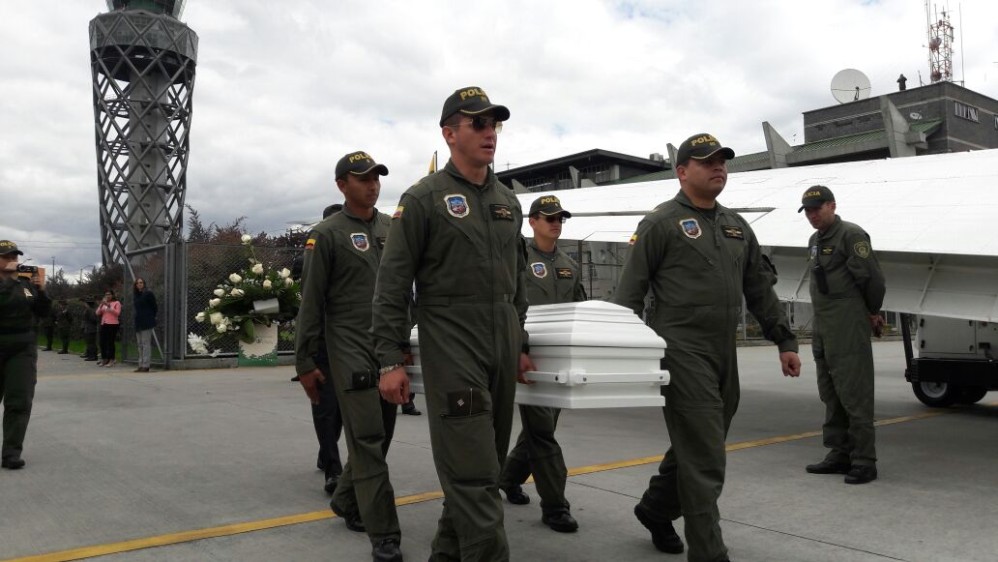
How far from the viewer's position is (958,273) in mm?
6539

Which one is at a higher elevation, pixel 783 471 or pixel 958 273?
pixel 958 273

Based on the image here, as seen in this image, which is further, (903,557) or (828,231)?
(828,231)

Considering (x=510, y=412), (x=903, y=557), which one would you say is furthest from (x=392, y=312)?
(x=903, y=557)

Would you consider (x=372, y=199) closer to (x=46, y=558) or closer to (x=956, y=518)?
(x=46, y=558)

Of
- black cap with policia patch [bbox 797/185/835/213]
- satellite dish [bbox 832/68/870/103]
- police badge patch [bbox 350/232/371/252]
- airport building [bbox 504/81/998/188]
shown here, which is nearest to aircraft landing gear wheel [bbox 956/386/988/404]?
black cap with policia patch [bbox 797/185/835/213]

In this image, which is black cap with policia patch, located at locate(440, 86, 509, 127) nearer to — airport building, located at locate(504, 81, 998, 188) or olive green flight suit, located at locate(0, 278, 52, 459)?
olive green flight suit, located at locate(0, 278, 52, 459)

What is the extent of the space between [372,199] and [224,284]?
1173 cm

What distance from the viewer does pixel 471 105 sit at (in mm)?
3211

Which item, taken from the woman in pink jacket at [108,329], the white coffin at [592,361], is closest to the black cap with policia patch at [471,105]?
the white coffin at [592,361]

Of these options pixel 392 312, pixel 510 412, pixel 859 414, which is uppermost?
pixel 392 312

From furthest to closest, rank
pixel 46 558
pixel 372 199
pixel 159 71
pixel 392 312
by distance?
pixel 159 71, pixel 372 199, pixel 46 558, pixel 392 312

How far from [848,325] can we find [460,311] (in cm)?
403

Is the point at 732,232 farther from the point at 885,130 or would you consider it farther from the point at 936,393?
the point at 885,130

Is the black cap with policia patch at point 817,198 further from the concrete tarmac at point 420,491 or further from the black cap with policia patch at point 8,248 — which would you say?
the black cap with policia patch at point 8,248
